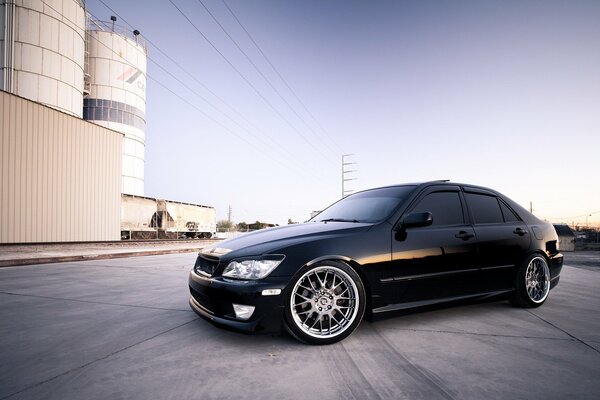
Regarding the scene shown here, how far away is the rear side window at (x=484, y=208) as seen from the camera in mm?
3631

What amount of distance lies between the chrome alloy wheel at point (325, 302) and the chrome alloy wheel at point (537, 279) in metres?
2.45

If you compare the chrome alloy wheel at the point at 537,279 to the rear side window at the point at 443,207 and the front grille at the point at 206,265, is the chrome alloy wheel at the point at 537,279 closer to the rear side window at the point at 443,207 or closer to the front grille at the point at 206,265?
the rear side window at the point at 443,207

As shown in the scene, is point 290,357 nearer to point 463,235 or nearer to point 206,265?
point 206,265

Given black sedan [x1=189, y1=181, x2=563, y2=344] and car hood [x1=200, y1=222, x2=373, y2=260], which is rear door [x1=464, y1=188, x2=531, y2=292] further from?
car hood [x1=200, y1=222, x2=373, y2=260]

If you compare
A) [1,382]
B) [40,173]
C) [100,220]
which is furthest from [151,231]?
[1,382]

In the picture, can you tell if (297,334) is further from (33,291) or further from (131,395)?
(33,291)

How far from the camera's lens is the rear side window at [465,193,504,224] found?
3.63m

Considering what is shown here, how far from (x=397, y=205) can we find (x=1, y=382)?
3.22 metres

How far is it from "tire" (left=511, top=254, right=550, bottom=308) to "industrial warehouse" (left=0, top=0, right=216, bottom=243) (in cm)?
1635

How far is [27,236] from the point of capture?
42.9 ft

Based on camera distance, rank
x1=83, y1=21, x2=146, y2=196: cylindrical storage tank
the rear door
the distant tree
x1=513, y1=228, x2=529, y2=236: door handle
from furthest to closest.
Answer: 1. the distant tree
2. x1=83, y1=21, x2=146, y2=196: cylindrical storage tank
3. x1=513, y1=228, x2=529, y2=236: door handle
4. the rear door

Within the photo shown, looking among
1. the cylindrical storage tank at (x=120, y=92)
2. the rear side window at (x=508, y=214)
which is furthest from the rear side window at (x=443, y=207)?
the cylindrical storage tank at (x=120, y=92)

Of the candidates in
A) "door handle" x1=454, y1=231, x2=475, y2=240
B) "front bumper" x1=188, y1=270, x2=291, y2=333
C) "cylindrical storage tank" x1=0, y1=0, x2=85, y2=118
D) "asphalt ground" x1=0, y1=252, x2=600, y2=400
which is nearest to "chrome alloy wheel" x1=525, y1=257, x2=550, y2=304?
"asphalt ground" x1=0, y1=252, x2=600, y2=400

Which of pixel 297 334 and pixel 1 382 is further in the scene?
pixel 297 334
